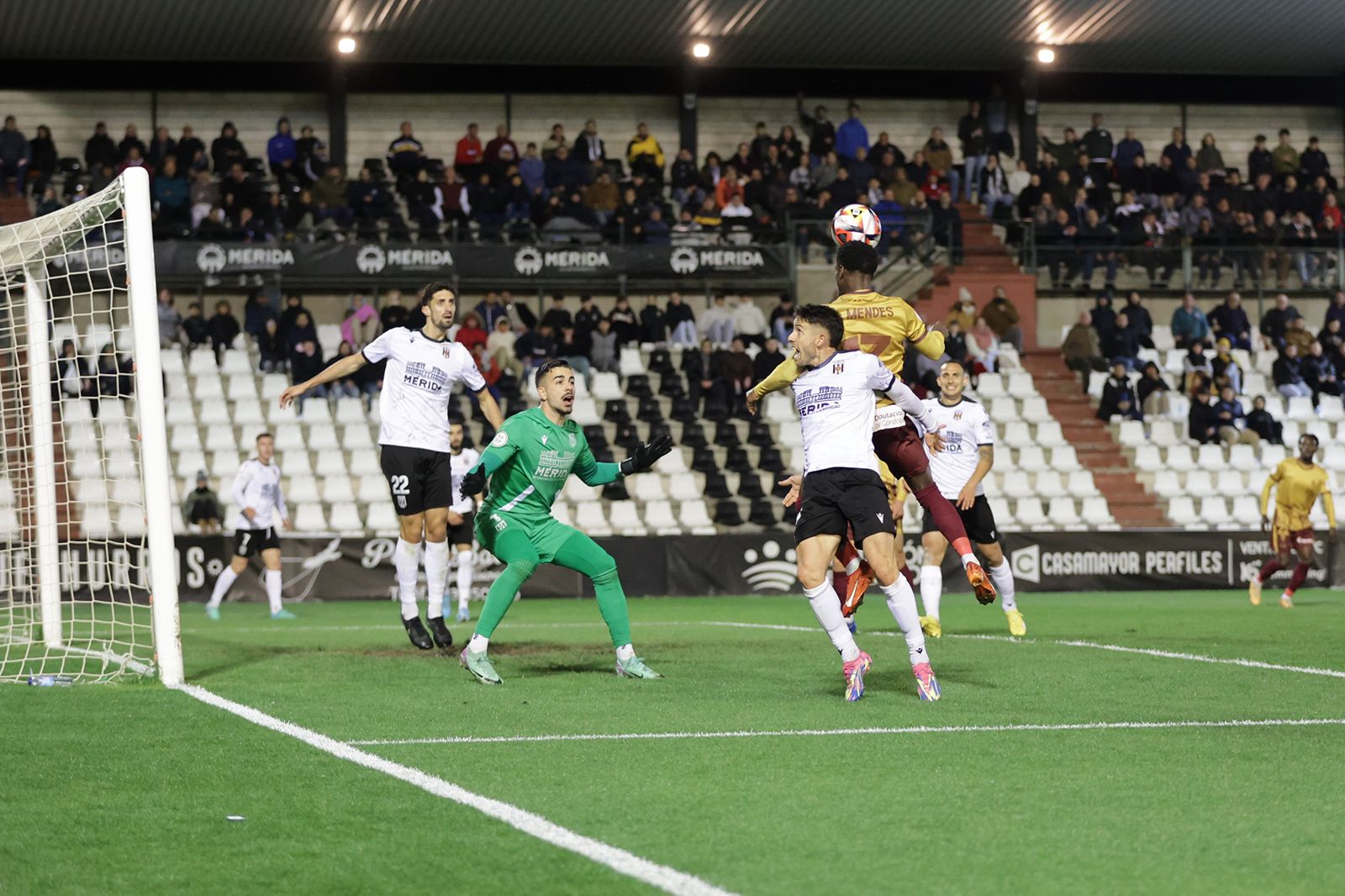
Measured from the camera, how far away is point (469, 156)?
100 ft

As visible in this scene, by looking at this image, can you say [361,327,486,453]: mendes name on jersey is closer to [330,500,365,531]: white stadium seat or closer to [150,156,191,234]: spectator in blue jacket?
[330,500,365,531]: white stadium seat

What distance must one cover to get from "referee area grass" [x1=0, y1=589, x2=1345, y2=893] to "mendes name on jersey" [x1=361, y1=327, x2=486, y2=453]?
5.51ft

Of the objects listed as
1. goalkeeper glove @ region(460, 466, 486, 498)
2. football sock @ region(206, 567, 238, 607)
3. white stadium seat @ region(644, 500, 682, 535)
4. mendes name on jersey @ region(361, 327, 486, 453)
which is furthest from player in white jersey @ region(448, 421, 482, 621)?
goalkeeper glove @ region(460, 466, 486, 498)

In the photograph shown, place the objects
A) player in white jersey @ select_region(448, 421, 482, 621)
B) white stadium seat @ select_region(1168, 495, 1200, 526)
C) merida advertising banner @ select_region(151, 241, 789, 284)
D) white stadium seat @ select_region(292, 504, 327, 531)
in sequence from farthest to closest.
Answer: white stadium seat @ select_region(1168, 495, 1200, 526) → merida advertising banner @ select_region(151, 241, 789, 284) → white stadium seat @ select_region(292, 504, 327, 531) → player in white jersey @ select_region(448, 421, 482, 621)

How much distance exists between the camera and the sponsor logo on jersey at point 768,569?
23.8m

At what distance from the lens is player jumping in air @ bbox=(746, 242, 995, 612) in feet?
31.4

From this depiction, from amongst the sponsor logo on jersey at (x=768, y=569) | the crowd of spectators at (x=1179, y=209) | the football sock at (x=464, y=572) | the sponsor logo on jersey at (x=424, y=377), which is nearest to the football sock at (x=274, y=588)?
the football sock at (x=464, y=572)

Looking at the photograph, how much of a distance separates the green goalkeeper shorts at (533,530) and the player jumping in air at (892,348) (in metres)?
1.51

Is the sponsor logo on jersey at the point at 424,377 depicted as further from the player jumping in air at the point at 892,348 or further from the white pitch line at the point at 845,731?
the white pitch line at the point at 845,731

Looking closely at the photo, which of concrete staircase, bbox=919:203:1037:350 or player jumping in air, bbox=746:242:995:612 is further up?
concrete staircase, bbox=919:203:1037:350

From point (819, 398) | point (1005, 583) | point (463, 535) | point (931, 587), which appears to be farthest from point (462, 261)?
point (819, 398)

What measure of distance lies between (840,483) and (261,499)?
12496mm

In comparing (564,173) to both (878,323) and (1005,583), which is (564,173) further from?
(878,323)

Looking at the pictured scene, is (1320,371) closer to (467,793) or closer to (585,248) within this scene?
(585,248)
